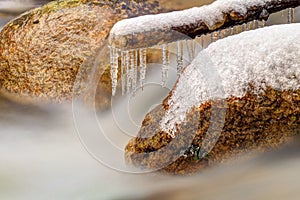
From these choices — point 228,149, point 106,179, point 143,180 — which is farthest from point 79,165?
point 228,149

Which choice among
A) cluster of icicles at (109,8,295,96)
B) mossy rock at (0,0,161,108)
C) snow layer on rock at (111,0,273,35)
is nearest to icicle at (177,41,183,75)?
cluster of icicles at (109,8,295,96)

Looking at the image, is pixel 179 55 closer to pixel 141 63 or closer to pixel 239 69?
pixel 141 63

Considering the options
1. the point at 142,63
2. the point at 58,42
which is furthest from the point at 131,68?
the point at 58,42

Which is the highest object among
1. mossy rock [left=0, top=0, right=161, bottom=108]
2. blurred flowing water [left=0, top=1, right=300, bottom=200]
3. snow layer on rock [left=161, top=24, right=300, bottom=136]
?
mossy rock [left=0, top=0, right=161, bottom=108]

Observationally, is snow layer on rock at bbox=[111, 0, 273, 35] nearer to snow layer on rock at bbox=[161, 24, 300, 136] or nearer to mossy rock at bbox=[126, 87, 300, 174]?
snow layer on rock at bbox=[161, 24, 300, 136]

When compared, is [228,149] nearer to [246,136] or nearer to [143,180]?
[246,136]
